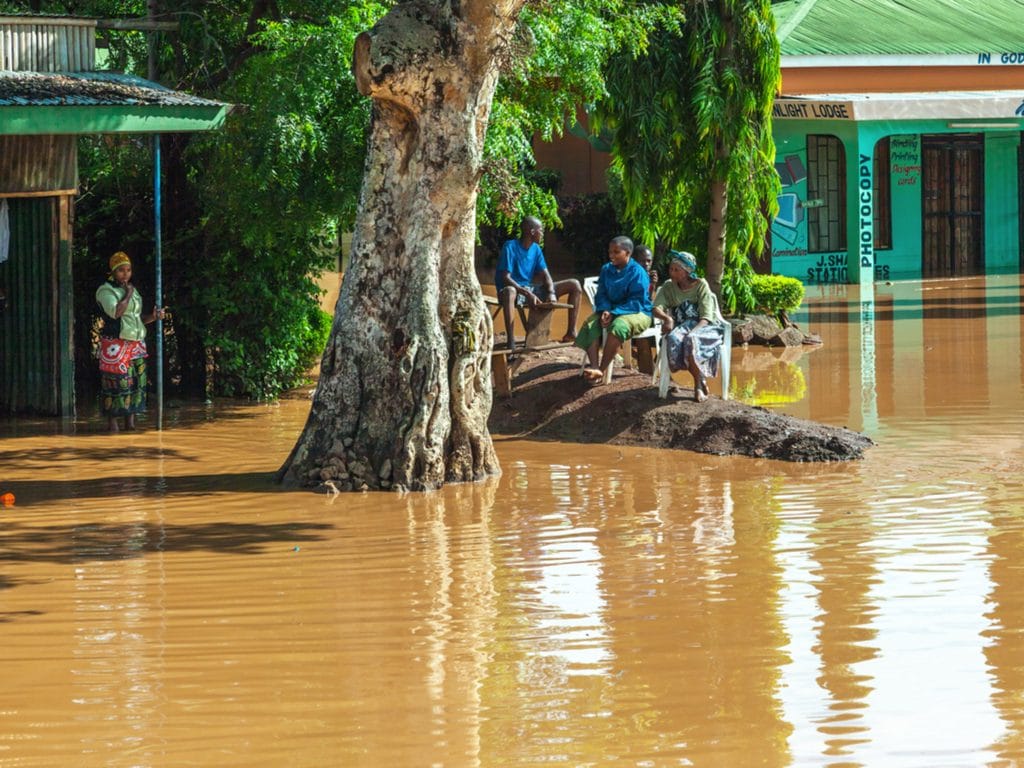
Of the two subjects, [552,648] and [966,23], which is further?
[966,23]

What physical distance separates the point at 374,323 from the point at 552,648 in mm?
4365

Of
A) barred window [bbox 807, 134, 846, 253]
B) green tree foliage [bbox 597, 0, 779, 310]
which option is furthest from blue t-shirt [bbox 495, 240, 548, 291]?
barred window [bbox 807, 134, 846, 253]

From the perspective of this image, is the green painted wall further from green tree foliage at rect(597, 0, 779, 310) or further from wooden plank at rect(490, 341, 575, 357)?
wooden plank at rect(490, 341, 575, 357)

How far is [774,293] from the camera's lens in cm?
1902

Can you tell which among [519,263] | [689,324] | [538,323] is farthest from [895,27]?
[689,324]

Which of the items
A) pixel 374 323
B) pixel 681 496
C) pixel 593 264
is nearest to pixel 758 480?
pixel 681 496

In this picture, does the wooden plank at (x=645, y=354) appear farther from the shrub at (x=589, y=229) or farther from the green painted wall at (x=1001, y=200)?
the green painted wall at (x=1001, y=200)

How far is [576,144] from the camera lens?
30.5 meters

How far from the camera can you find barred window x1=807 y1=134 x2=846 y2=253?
26562 mm

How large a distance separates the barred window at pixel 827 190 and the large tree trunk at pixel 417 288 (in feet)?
55.0

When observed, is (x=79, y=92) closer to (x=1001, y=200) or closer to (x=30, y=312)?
(x=30, y=312)

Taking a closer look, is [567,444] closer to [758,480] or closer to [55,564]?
[758,480]

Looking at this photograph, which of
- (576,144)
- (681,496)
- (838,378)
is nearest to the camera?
(681,496)

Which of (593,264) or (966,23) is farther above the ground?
(966,23)
